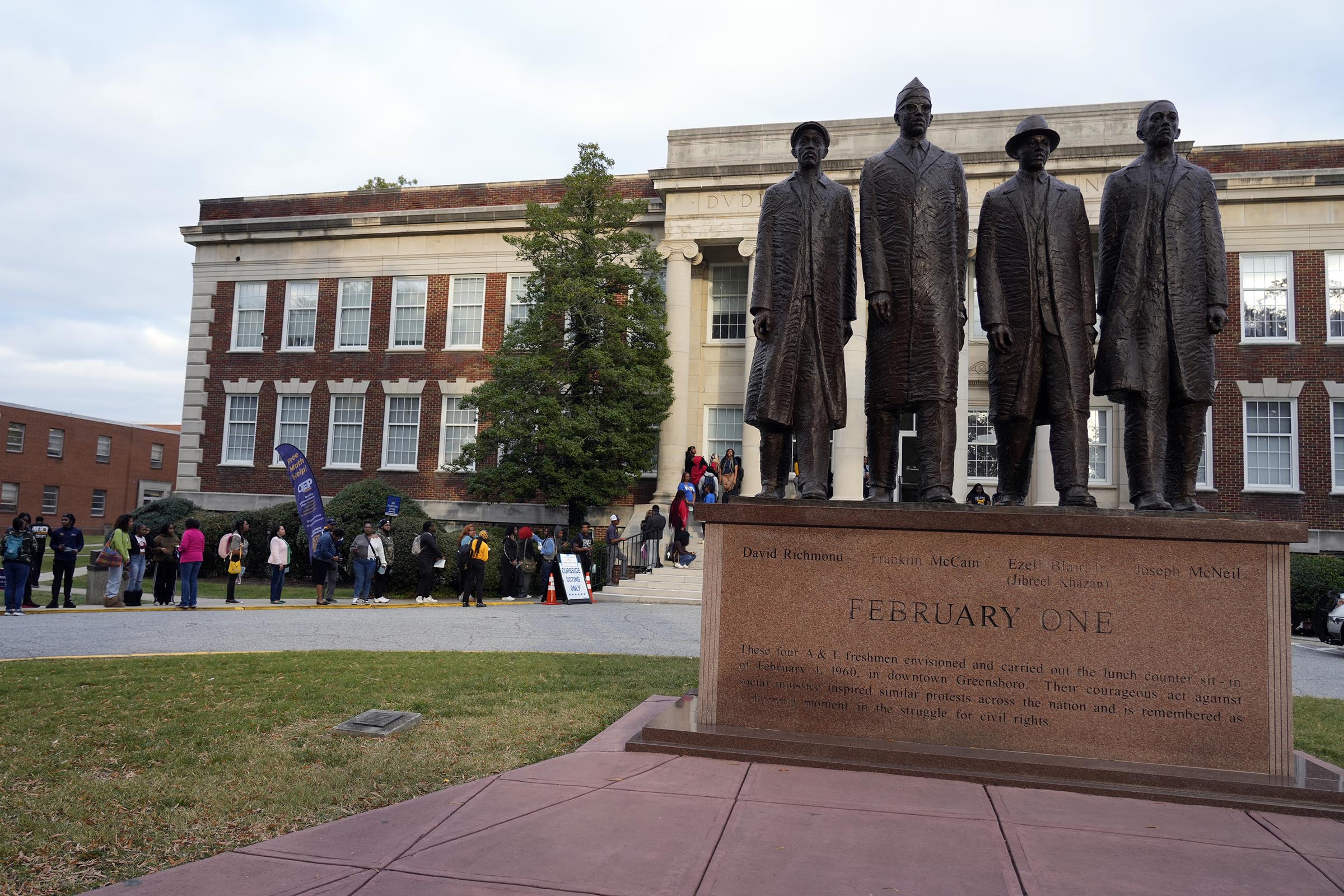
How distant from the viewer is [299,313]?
31141 millimetres

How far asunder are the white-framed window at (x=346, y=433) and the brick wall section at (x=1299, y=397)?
25.7 meters

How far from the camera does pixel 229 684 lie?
788 cm

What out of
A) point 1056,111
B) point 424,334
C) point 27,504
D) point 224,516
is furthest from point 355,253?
point 27,504

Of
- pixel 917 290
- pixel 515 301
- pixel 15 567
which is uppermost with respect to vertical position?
pixel 515 301

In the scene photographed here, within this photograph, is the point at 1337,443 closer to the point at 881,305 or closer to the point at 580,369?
the point at 580,369

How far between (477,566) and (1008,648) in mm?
13995

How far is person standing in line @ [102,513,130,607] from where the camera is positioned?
1667 centimetres

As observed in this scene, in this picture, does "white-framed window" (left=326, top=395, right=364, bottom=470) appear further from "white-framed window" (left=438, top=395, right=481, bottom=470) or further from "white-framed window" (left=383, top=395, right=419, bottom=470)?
"white-framed window" (left=438, top=395, right=481, bottom=470)

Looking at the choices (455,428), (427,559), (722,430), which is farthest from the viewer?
(455,428)

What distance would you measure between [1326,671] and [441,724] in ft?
39.2

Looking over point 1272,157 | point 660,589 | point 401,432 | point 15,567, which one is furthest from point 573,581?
point 1272,157

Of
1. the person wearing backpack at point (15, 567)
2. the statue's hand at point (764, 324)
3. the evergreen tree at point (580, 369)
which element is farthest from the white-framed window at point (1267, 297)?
the person wearing backpack at point (15, 567)

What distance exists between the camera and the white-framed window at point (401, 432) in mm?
29422

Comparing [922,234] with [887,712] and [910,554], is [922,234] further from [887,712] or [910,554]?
[887,712]
